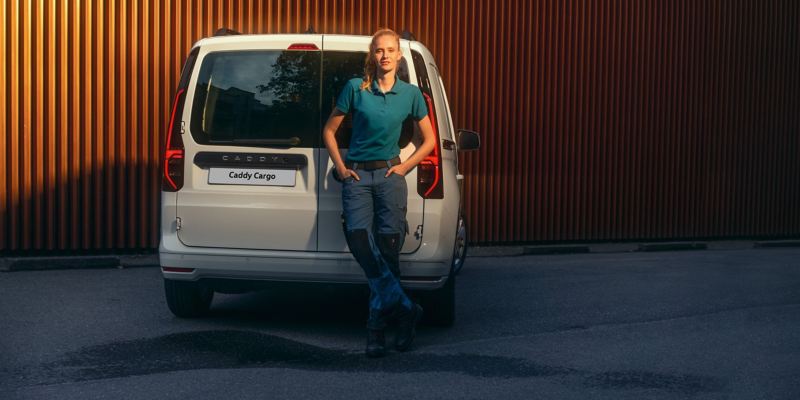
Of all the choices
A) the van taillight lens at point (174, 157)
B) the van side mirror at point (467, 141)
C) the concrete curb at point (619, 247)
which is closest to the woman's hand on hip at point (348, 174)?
the van taillight lens at point (174, 157)

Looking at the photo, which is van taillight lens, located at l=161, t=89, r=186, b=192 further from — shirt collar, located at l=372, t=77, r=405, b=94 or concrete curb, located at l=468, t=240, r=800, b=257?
concrete curb, located at l=468, t=240, r=800, b=257

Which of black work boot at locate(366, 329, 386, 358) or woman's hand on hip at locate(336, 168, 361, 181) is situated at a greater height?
woman's hand on hip at locate(336, 168, 361, 181)

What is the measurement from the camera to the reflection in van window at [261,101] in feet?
22.7

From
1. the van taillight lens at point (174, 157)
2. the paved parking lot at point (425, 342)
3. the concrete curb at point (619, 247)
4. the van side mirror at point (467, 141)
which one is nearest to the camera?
the paved parking lot at point (425, 342)

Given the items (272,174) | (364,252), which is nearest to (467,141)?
(272,174)

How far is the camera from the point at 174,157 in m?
7.01

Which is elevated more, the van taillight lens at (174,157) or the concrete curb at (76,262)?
the van taillight lens at (174,157)

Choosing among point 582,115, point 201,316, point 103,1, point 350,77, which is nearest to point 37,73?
point 103,1

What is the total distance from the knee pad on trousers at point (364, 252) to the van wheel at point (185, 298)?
144 cm

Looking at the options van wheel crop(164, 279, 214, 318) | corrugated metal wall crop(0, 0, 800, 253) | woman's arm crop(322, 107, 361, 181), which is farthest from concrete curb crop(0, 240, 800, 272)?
woman's arm crop(322, 107, 361, 181)

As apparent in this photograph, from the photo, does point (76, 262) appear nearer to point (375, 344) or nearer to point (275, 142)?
point (275, 142)

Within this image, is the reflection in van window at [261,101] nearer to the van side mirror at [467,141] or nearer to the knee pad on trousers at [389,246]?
the knee pad on trousers at [389,246]

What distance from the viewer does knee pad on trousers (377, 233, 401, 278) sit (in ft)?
21.6

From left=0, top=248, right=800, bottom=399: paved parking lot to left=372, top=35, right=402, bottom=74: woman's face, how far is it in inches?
57.9
